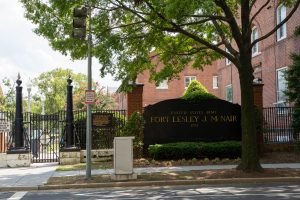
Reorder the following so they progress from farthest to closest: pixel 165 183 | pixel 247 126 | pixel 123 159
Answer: pixel 247 126
pixel 123 159
pixel 165 183

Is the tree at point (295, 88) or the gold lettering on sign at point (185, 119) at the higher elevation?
the tree at point (295, 88)

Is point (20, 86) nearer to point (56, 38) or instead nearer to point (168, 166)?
point (56, 38)

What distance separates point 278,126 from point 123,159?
441 inches

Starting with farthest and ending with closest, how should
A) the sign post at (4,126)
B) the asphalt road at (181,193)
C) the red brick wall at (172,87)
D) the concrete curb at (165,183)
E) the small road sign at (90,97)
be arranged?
the red brick wall at (172,87)
the sign post at (4,126)
the small road sign at (90,97)
the concrete curb at (165,183)
the asphalt road at (181,193)

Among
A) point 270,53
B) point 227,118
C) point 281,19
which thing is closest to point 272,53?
point 270,53

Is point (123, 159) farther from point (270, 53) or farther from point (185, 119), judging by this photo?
point (270, 53)

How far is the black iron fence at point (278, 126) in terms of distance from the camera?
22734mm

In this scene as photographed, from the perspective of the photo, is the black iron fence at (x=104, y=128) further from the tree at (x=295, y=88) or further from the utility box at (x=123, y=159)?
the tree at (x=295, y=88)

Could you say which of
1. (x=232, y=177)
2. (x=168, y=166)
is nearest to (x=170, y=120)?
(x=168, y=166)

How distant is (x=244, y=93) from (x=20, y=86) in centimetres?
1007

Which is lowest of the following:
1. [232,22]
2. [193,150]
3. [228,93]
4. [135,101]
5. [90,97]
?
[193,150]

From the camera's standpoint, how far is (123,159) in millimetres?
14859

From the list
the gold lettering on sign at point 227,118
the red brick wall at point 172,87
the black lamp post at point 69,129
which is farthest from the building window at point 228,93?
the black lamp post at point 69,129

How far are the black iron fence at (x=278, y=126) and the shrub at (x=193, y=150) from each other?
2.77 metres
